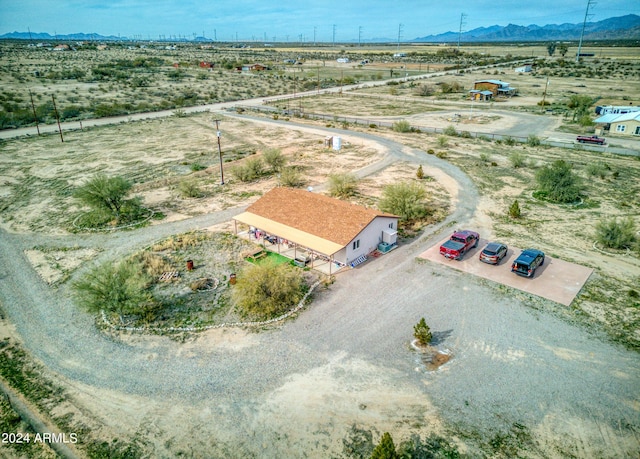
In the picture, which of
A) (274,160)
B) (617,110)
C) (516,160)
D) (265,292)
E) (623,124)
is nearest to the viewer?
(265,292)

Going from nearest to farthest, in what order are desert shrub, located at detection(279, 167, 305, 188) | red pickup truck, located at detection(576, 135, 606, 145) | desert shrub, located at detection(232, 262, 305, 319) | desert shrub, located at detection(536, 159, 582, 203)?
desert shrub, located at detection(232, 262, 305, 319), desert shrub, located at detection(536, 159, 582, 203), desert shrub, located at detection(279, 167, 305, 188), red pickup truck, located at detection(576, 135, 606, 145)

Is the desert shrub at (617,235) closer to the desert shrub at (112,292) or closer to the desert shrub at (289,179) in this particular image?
the desert shrub at (289,179)

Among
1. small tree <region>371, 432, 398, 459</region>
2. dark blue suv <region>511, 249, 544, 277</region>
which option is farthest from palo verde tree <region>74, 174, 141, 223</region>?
dark blue suv <region>511, 249, 544, 277</region>

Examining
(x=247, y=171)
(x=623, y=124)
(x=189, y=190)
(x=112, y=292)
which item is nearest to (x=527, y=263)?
(x=112, y=292)

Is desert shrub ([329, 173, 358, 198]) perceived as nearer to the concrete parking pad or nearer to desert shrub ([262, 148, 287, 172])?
desert shrub ([262, 148, 287, 172])

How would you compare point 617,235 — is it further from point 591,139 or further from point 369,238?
point 591,139

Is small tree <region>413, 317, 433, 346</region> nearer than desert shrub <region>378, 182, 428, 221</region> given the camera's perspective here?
Yes
